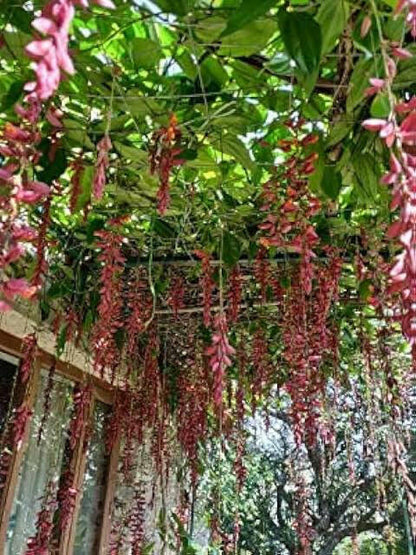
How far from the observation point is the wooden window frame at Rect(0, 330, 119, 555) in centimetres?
240

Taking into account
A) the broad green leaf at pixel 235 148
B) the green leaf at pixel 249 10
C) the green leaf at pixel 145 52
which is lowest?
the green leaf at pixel 249 10

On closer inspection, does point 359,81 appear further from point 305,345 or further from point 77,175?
point 305,345

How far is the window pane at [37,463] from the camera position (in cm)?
256

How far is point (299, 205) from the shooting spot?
1.43 m

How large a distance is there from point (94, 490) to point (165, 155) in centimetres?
254

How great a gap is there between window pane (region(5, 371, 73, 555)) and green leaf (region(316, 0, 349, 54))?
6.59 feet

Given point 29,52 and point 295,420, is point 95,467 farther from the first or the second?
point 29,52

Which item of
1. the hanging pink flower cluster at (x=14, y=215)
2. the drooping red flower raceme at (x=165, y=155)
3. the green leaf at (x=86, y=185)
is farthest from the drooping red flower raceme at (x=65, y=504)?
the hanging pink flower cluster at (x=14, y=215)

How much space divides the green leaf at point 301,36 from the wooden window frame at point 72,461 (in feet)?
4.43

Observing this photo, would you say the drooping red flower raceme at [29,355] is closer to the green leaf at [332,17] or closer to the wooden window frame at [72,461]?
the wooden window frame at [72,461]

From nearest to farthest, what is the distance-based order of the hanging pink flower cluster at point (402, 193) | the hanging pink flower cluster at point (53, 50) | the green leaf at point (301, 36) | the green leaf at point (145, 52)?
the hanging pink flower cluster at point (53, 50), the hanging pink flower cluster at point (402, 193), the green leaf at point (301, 36), the green leaf at point (145, 52)

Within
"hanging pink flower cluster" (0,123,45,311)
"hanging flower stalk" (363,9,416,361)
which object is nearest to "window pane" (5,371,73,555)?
"hanging pink flower cluster" (0,123,45,311)

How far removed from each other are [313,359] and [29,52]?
1603mm

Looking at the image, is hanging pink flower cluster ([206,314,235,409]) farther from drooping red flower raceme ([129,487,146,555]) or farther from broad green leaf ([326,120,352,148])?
drooping red flower raceme ([129,487,146,555])
